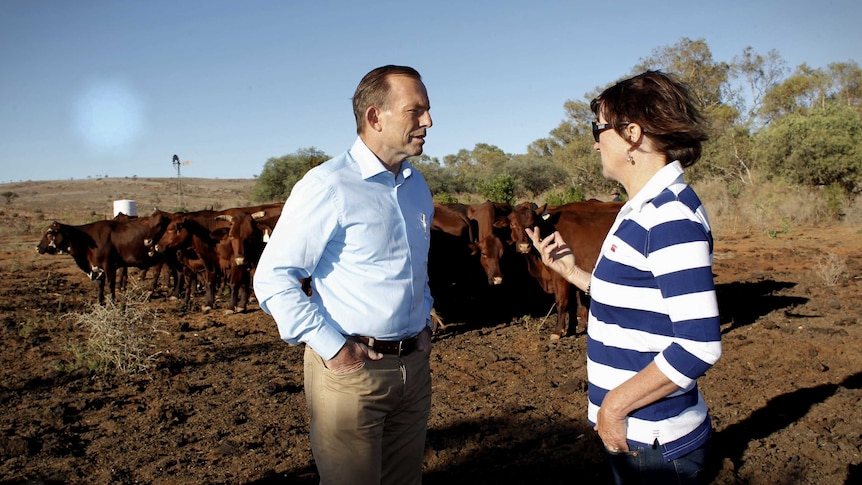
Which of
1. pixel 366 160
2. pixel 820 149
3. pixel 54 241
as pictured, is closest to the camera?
pixel 366 160

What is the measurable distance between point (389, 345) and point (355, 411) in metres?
0.31

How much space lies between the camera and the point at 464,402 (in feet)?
20.7

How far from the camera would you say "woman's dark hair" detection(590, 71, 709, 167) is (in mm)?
2061

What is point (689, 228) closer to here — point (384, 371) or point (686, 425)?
point (686, 425)

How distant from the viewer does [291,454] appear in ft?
16.7

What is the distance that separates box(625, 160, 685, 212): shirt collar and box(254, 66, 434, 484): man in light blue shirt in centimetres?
107

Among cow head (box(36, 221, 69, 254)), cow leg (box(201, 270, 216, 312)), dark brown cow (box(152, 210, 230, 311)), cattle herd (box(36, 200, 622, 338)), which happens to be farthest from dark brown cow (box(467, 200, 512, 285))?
cow head (box(36, 221, 69, 254))

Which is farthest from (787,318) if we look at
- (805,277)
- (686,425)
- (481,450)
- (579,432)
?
(686,425)

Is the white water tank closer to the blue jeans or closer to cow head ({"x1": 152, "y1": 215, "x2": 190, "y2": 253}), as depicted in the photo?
cow head ({"x1": 152, "y1": 215, "x2": 190, "y2": 253})

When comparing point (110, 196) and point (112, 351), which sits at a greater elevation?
point (110, 196)

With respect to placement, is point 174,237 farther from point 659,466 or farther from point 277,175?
point 277,175

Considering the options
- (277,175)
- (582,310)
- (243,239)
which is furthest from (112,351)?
(277,175)

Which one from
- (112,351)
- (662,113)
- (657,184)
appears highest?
(662,113)

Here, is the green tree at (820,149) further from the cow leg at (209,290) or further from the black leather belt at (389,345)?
the black leather belt at (389,345)
